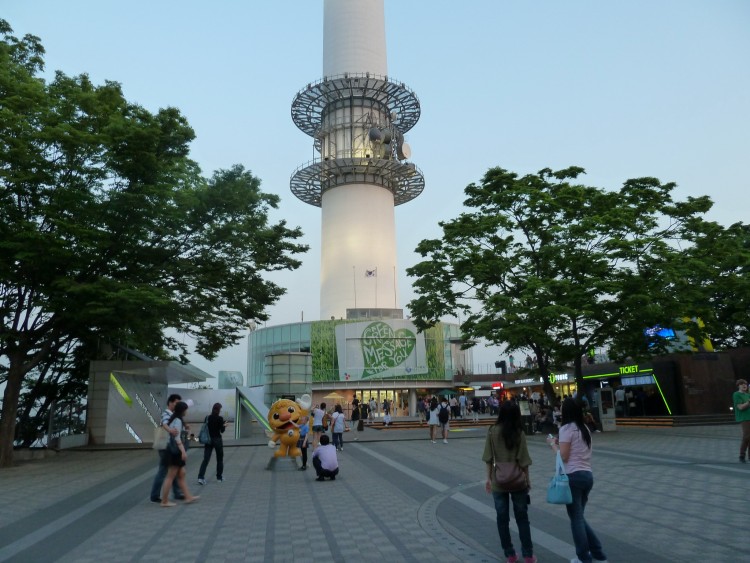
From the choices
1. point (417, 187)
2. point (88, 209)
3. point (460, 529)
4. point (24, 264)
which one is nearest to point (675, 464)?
point (460, 529)

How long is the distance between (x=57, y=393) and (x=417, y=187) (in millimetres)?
47371

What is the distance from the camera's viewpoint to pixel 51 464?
56.1ft

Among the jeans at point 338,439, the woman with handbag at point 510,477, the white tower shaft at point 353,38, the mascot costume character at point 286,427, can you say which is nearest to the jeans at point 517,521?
the woman with handbag at point 510,477

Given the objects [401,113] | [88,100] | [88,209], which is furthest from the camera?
[401,113]

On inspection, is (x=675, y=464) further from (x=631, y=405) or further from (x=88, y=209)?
(x=631, y=405)

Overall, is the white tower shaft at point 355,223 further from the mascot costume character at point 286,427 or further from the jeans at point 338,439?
the mascot costume character at point 286,427

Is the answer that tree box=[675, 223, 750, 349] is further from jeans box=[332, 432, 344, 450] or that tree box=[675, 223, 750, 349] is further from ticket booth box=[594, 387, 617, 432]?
jeans box=[332, 432, 344, 450]

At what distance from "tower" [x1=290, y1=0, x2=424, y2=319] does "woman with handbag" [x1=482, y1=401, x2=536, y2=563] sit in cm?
5206

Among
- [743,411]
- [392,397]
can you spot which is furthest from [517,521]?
[392,397]

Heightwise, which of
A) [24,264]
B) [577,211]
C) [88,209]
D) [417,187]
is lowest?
[24,264]

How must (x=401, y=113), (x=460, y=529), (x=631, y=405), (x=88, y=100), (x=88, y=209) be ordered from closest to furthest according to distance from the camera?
1. (x=460, y=529)
2. (x=88, y=209)
3. (x=88, y=100)
4. (x=631, y=405)
5. (x=401, y=113)

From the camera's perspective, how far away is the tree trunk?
1644cm

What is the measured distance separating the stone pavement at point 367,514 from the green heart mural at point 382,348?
124 ft

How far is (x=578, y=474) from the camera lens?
5.54 metres
